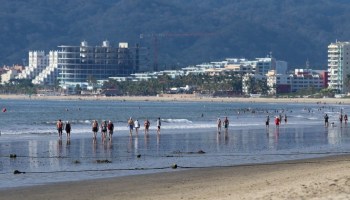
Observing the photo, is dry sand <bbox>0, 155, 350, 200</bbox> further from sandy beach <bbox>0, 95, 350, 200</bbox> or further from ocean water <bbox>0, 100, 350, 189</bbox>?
ocean water <bbox>0, 100, 350, 189</bbox>

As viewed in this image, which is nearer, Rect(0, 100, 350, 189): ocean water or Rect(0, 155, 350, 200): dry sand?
Rect(0, 155, 350, 200): dry sand

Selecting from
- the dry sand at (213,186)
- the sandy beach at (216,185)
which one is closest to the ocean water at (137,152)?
the sandy beach at (216,185)

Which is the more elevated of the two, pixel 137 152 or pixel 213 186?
pixel 137 152

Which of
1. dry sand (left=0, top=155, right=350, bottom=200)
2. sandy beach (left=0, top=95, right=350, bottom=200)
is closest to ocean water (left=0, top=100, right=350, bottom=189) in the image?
sandy beach (left=0, top=95, right=350, bottom=200)

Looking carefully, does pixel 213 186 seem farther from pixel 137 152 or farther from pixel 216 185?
pixel 137 152

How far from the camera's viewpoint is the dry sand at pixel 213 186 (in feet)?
63.3

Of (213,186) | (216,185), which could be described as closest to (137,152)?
(216,185)

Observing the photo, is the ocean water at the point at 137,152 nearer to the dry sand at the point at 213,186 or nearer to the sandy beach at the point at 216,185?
the sandy beach at the point at 216,185

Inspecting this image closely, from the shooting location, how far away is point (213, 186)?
2297 cm

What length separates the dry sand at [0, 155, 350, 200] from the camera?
1930cm

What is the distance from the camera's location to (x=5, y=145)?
41.5m

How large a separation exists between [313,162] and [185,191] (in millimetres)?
9846

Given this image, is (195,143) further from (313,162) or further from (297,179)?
(297,179)

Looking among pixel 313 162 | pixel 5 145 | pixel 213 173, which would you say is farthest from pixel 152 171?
pixel 5 145
